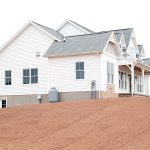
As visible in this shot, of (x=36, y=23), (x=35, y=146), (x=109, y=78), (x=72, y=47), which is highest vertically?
(x=36, y=23)

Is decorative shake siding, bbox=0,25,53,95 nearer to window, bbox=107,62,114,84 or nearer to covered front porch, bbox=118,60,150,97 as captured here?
window, bbox=107,62,114,84

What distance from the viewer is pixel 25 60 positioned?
32656 mm

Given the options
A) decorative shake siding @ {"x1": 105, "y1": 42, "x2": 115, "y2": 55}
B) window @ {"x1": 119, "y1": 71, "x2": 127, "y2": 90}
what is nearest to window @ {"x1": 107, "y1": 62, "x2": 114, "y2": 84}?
decorative shake siding @ {"x1": 105, "y1": 42, "x2": 115, "y2": 55}

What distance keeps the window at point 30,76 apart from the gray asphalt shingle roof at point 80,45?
2.15 meters

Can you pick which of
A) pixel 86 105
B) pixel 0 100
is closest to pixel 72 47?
pixel 0 100

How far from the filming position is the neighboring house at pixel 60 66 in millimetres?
29328

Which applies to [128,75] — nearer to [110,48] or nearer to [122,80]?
[122,80]

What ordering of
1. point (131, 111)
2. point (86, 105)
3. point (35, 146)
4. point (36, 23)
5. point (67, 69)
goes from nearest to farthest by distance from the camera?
1. point (35, 146)
2. point (131, 111)
3. point (86, 105)
4. point (67, 69)
5. point (36, 23)

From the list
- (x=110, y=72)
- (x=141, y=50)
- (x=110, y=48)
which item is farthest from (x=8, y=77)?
(x=141, y=50)

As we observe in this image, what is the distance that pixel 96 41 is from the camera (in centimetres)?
3059

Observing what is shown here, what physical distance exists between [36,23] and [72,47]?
4.37m

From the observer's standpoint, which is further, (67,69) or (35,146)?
(67,69)

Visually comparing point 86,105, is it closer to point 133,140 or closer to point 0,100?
point 133,140

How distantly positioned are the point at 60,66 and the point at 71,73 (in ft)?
3.91
